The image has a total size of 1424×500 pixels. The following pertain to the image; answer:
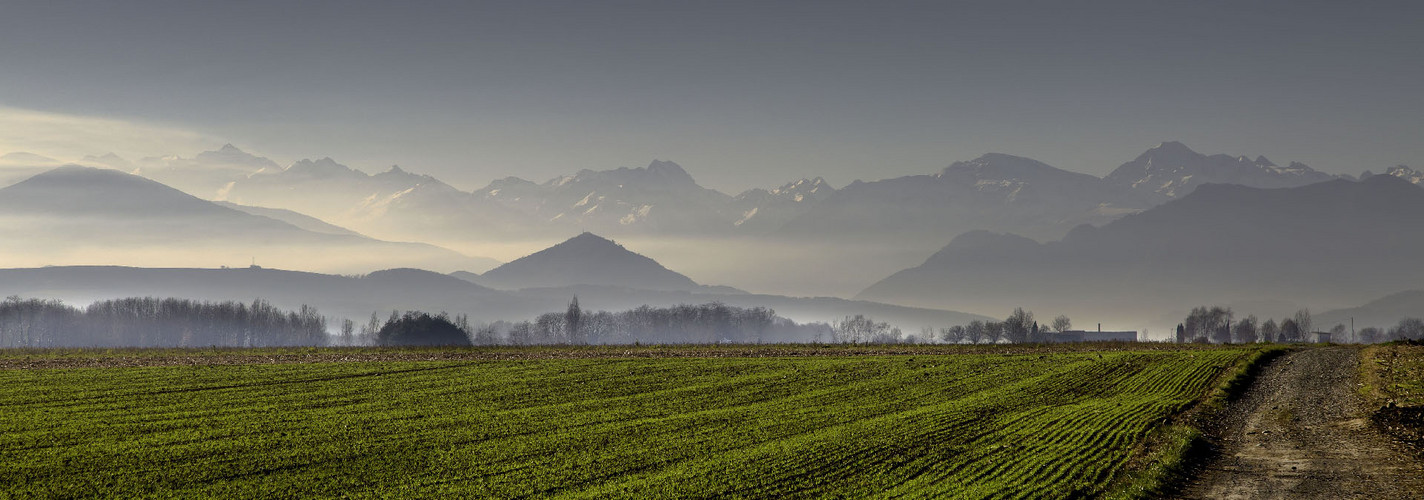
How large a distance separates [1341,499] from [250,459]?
36732mm

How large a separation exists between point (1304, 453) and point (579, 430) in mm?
29530

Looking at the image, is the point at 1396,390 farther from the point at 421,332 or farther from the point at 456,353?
the point at 421,332

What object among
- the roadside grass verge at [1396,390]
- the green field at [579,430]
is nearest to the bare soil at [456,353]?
the green field at [579,430]

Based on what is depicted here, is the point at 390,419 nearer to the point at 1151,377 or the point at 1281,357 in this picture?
the point at 1151,377

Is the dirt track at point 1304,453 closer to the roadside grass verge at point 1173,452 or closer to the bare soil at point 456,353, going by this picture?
the roadside grass verge at point 1173,452

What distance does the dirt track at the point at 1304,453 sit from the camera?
110 ft

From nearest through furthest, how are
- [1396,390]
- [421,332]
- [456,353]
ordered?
[1396,390], [456,353], [421,332]

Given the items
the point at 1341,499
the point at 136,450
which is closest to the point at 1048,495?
the point at 1341,499

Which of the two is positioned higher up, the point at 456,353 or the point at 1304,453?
the point at 456,353

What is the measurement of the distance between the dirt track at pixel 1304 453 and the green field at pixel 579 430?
315 centimetres

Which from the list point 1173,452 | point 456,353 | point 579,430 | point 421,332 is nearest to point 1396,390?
point 1173,452

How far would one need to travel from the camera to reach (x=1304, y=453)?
3997 centimetres

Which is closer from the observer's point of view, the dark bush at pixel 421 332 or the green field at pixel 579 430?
the green field at pixel 579 430

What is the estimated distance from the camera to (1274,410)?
169 feet
